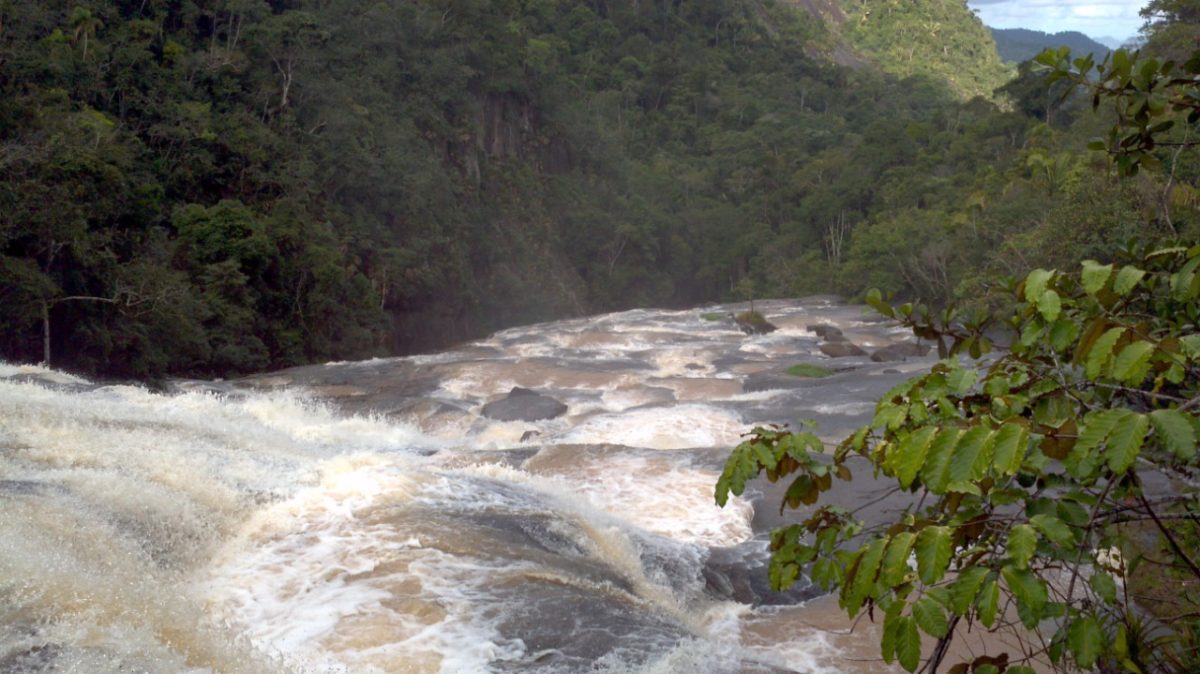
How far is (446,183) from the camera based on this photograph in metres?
33.1

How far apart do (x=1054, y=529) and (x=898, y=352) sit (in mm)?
19572

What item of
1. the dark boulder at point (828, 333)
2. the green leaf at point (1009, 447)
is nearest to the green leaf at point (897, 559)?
the green leaf at point (1009, 447)

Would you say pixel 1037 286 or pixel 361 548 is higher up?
pixel 1037 286

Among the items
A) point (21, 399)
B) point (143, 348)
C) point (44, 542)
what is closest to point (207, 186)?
point (143, 348)

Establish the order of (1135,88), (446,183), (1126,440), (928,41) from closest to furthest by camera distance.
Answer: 1. (1126,440)
2. (1135,88)
3. (446,183)
4. (928,41)

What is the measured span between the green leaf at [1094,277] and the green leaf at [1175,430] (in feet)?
1.48

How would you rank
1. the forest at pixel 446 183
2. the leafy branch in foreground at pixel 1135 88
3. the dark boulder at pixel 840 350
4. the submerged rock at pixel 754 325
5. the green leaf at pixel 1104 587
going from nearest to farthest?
the green leaf at pixel 1104 587 < the leafy branch in foreground at pixel 1135 88 < the forest at pixel 446 183 < the dark boulder at pixel 840 350 < the submerged rock at pixel 754 325

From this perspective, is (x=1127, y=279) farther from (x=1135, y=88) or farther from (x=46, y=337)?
(x=46, y=337)

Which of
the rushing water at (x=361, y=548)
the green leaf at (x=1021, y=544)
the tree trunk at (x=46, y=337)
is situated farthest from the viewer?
the tree trunk at (x=46, y=337)

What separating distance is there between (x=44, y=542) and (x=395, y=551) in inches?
80.4

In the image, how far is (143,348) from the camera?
16250 millimetres

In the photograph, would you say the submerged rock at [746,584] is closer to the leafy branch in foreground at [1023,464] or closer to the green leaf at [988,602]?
the leafy branch in foreground at [1023,464]

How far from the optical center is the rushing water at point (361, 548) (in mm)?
5039

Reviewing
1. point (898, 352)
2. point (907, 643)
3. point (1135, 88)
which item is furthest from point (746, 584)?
point (898, 352)
